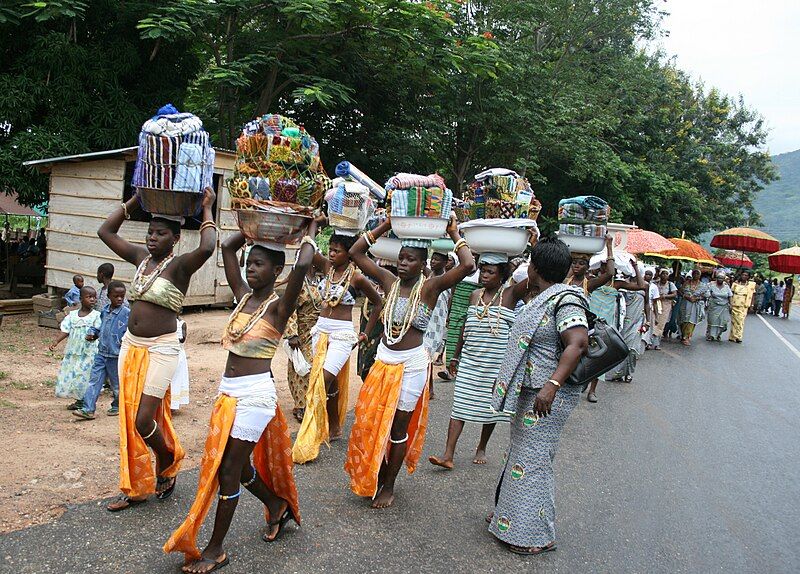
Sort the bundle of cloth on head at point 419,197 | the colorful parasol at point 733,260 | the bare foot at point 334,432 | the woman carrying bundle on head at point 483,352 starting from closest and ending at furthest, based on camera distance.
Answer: the bundle of cloth on head at point 419,197 → the woman carrying bundle on head at point 483,352 → the bare foot at point 334,432 → the colorful parasol at point 733,260

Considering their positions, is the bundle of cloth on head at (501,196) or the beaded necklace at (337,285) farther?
the beaded necklace at (337,285)

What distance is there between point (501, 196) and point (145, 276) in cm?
310

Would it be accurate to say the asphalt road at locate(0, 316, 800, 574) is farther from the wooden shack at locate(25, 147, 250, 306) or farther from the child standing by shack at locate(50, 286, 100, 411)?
the wooden shack at locate(25, 147, 250, 306)

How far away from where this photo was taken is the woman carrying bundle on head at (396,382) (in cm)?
462

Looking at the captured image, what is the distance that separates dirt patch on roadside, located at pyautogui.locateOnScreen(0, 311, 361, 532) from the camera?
432 cm

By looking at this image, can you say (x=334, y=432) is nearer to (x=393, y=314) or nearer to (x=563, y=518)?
(x=393, y=314)

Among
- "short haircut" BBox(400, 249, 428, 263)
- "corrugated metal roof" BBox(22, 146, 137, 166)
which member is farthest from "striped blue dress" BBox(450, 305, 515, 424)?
"corrugated metal roof" BBox(22, 146, 137, 166)

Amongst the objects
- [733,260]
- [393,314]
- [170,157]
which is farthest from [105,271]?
[733,260]

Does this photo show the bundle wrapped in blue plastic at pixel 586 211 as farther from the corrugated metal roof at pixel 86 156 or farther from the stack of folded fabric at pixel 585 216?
the corrugated metal roof at pixel 86 156

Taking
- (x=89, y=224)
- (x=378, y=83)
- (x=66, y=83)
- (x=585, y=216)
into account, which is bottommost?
(x=89, y=224)

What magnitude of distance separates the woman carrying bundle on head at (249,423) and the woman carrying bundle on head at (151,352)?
0.45 meters

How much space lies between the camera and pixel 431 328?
8.16 meters

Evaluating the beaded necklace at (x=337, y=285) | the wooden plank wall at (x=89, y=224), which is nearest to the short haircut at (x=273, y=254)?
the beaded necklace at (x=337, y=285)

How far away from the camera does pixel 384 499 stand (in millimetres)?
4699
